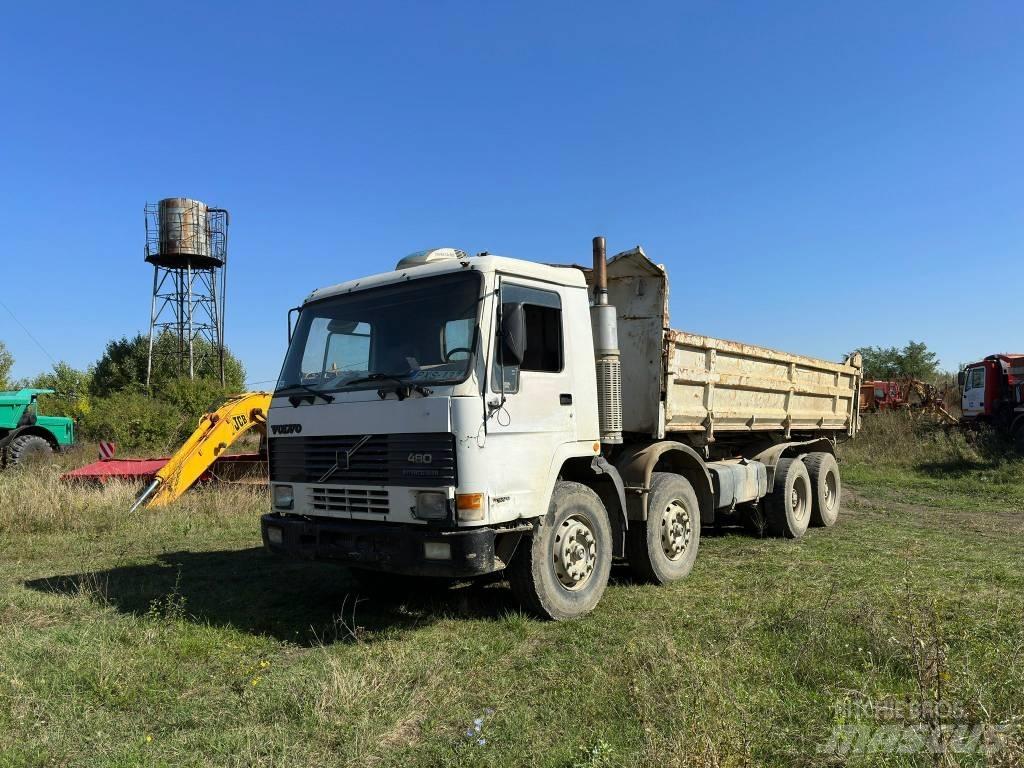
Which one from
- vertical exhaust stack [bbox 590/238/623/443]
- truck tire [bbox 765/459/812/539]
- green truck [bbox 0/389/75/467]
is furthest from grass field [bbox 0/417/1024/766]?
green truck [bbox 0/389/75/467]

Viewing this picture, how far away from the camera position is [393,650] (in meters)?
4.55

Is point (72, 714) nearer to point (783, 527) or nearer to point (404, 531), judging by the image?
point (404, 531)

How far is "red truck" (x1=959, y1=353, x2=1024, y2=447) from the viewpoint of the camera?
1975 centimetres

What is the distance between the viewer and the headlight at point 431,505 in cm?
458

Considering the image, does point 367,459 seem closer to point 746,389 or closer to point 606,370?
point 606,370

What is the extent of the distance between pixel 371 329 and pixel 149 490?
650 cm

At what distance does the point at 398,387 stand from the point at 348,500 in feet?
3.19

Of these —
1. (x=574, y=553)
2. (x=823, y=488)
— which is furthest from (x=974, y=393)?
(x=574, y=553)

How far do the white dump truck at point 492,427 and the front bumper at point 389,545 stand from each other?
0.04 feet

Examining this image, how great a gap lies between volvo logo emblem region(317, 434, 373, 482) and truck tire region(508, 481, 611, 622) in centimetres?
140

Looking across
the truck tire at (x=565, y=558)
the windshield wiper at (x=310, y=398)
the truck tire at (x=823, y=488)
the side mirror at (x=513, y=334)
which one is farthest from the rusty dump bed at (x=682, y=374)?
the windshield wiper at (x=310, y=398)

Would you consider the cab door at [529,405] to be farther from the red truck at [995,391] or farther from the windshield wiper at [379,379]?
the red truck at [995,391]

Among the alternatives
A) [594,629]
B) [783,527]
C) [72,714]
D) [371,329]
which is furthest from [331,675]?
[783,527]

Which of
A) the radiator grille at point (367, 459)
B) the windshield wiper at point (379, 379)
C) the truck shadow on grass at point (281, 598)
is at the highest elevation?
the windshield wiper at point (379, 379)
